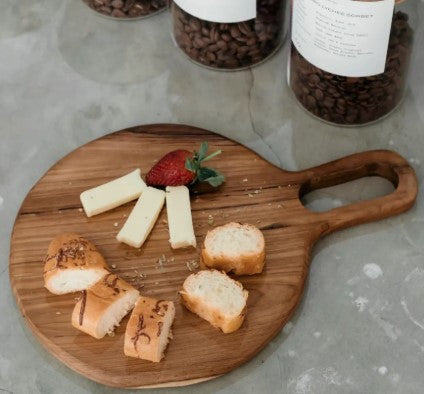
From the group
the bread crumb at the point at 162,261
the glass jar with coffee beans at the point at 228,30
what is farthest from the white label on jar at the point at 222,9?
the bread crumb at the point at 162,261

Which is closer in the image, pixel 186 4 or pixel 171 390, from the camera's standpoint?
pixel 171 390

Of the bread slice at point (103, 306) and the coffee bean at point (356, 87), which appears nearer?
the bread slice at point (103, 306)

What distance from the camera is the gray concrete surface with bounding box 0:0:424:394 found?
45.1 inches

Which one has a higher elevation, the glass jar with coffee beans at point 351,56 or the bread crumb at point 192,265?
the glass jar with coffee beans at point 351,56

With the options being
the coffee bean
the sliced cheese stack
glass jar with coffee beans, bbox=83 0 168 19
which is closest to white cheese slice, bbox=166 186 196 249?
the sliced cheese stack

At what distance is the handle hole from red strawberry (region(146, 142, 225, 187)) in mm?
147

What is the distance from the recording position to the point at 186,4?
52.4 inches

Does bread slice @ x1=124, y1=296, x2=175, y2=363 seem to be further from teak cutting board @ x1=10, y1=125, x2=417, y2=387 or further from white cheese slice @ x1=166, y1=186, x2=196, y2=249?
white cheese slice @ x1=166, y1=186, x2=196, y2=249

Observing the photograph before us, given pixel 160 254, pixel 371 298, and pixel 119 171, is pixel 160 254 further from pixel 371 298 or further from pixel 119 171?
pixel 371 298

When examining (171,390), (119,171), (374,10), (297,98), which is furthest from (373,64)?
(171,390)

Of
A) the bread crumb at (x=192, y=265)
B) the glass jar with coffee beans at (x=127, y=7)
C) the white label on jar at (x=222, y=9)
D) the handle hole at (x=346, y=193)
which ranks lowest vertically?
the handle hole at (x=346, y=193)

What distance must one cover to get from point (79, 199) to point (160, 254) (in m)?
0.16

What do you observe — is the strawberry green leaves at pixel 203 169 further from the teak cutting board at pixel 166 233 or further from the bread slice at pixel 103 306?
the bread slice at pixel 103 306

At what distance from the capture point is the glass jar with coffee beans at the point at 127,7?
1.53 metres
